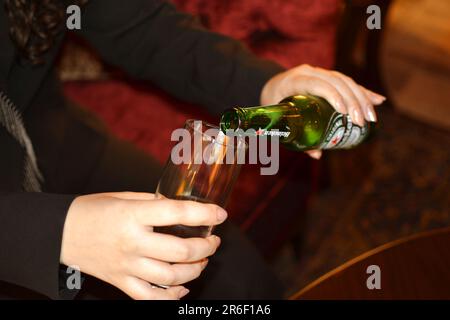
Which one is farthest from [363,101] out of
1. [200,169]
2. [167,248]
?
[167,248]

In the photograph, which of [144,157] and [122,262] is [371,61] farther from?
[122,262]

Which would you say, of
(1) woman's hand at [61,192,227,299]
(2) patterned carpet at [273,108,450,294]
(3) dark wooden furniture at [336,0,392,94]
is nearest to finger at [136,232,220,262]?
(1) woman's hand at [61,192,227,299]

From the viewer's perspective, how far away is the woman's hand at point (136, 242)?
57 centimetres

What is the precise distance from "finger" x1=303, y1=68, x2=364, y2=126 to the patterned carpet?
85 centimetres

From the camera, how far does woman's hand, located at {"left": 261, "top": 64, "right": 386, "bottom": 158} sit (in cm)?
80

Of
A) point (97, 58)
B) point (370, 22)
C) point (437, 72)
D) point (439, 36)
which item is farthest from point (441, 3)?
point (97, 58)

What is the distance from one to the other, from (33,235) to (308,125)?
1.39 feet

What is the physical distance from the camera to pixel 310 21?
1.37m

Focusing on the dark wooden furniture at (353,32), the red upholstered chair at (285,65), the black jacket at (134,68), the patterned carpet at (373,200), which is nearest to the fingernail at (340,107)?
the black jacket at (134,68)

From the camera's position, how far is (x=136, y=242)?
1.88 feet

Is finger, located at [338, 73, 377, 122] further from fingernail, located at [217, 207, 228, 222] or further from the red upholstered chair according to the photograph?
the red upholstered chair

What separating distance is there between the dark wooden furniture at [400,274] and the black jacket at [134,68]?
1.11ft

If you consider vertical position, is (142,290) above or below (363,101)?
below

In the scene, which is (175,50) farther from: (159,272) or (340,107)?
(159,272)
